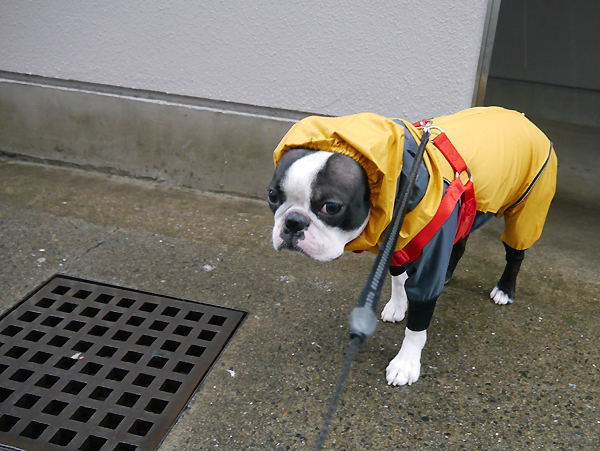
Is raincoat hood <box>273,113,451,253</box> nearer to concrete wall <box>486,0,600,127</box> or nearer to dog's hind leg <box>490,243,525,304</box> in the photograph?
dog's hind leg <box>490,243,525,304</box>

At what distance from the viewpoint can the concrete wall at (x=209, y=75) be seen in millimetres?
3291

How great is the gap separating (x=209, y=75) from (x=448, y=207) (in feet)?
7.91

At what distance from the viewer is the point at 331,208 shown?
1709mm

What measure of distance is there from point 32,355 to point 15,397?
245 millimetres

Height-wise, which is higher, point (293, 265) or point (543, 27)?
point (543, 27)

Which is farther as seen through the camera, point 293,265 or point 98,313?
point 293,265

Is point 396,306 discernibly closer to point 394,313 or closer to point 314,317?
point 394,313

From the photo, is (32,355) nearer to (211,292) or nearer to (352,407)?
(211,292)

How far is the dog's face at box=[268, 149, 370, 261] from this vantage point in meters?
1.68

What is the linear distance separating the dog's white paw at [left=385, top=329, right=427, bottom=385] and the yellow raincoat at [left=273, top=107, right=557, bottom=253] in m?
0.47

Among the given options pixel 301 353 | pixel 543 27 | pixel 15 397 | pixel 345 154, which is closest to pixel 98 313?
pixel 15 397

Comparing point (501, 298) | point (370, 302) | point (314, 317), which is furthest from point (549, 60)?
point (370, 302)

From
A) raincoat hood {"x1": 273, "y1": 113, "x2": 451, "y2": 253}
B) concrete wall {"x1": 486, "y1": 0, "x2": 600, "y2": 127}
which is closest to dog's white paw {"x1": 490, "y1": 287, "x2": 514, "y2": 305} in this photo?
raincoat hood {"x1": 273, "y1": 113, "x2": 451, "y2": 253}

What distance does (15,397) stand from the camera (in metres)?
2.05
